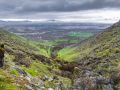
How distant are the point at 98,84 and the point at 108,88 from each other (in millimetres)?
6614

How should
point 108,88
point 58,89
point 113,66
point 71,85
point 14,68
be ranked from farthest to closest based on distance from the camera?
1. point 113,66
2. point 71,85
3. point 108,88
4. point 58,89
5. point 14,68

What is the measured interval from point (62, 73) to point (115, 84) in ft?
157

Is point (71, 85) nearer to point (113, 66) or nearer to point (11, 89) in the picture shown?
point (113, 66)

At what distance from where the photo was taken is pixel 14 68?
12662 centimetres

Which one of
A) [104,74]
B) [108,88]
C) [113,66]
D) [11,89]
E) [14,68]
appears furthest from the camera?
[113,66]

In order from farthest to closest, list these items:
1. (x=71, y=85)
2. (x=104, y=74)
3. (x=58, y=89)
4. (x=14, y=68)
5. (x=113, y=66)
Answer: (x=113, y=66) < (x=104, y=74) < (x=71, y=85) < (x=58, y=89) < (x=14, y=68)

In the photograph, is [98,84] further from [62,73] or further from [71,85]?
[62,73]

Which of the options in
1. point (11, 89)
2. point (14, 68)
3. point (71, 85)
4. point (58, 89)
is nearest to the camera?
point (11, 89)

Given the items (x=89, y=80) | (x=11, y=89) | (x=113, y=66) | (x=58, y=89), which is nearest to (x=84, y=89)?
(x=89, y=80)

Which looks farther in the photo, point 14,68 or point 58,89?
point 58,89

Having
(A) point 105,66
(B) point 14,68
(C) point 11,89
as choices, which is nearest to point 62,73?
(A) point 105,66

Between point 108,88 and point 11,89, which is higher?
Result: point 11,89

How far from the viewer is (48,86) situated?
135 metres

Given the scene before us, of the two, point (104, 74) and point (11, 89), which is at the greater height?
point (11, 89)
